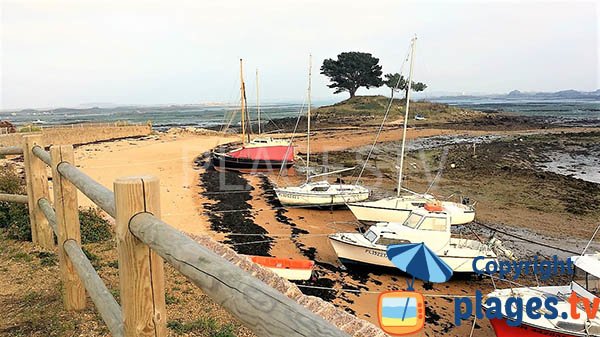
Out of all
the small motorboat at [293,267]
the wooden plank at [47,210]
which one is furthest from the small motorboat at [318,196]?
the wooden plank at [47,210]

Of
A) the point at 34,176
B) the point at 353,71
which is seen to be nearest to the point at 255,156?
the point at 34,176

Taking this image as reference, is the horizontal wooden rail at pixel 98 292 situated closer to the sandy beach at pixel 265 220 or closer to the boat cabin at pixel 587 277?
the sandy beach at pixel 265 220

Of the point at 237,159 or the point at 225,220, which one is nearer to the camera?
the point at 225,220

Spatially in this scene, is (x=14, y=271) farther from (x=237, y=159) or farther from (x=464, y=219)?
(x=237, y=159)

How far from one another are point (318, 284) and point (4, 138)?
24709 millimetres

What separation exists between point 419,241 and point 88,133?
116 feet

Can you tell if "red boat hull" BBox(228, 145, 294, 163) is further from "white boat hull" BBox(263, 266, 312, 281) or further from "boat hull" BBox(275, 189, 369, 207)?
"white boat hull" BBox(263, 266, 312, 281)

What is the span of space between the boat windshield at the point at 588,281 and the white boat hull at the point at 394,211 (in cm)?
658

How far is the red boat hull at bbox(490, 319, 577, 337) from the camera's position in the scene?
22.7 ft

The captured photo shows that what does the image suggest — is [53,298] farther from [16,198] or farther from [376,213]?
[376,213]

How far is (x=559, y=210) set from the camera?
59.1ft

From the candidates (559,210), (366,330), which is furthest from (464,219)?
(366,330)

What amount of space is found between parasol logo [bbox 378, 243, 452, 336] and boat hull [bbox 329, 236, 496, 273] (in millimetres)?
318

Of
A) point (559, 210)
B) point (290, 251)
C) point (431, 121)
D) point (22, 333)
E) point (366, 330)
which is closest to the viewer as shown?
point (22, 333)
